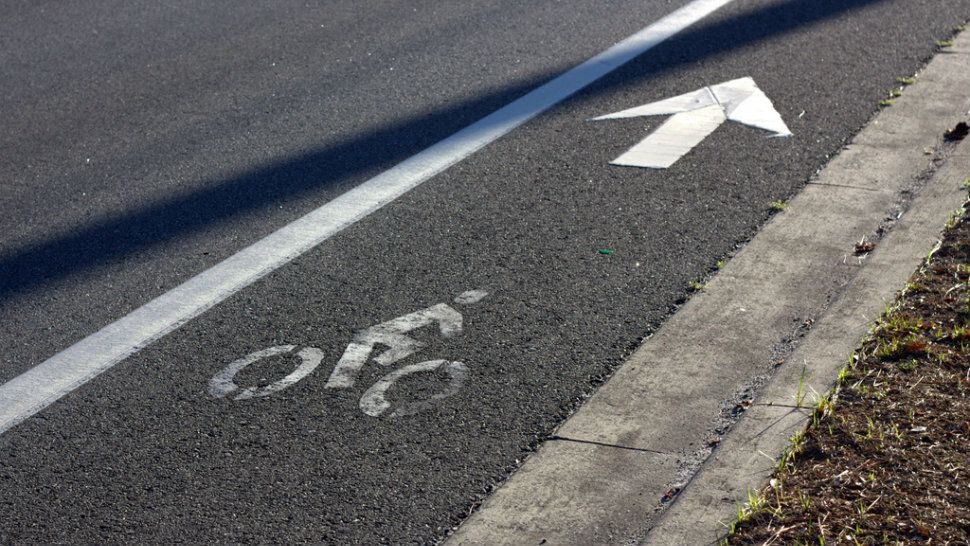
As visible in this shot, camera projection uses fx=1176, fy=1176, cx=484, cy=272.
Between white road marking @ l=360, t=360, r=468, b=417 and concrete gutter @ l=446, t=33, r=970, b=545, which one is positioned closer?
concrete gutter @ l=446, t=33, r=970, b=545

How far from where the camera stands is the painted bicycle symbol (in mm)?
3695

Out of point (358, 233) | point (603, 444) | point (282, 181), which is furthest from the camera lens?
point (282, 181)

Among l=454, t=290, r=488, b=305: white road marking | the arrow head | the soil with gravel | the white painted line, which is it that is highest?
the white painted line

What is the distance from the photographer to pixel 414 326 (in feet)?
13.5

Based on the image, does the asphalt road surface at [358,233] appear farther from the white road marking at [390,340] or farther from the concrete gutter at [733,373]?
the concrete gutter at [733,373]

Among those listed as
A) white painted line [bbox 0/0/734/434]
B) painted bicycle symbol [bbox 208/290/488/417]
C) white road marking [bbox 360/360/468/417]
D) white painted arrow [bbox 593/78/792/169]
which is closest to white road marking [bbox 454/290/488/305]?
painted bicycle symbol [bbox 208/290/488/417]

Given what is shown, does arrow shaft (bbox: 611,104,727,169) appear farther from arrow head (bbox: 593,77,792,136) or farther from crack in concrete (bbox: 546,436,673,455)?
crack in concrete (bbox: 546,436,673,455)

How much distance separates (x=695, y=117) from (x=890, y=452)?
3.14 metres

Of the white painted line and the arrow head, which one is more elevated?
the white painted line

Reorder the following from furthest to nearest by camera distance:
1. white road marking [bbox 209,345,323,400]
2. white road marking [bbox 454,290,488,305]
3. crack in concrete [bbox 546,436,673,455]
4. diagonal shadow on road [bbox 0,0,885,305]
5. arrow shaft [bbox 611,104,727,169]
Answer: arrow shaft [bbox 611,104,727,169]
diagonal shadow on road [bbox 0,0,885,305]
white road marking [bbox 454,290,488,305]
white road marking [bbox 209,345,323,400]
crack in concrete [bbox 546,436,673,455]

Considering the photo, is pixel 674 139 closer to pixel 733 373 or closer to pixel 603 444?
pixel 733 373

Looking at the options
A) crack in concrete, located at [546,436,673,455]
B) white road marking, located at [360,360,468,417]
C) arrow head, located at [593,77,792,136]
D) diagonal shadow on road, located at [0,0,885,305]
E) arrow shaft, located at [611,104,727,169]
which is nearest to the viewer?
crack in concrete, located at [546,436,673,455]

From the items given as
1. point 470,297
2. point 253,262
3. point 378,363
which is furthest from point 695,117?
point 378,363

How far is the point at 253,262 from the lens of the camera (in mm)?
4691
